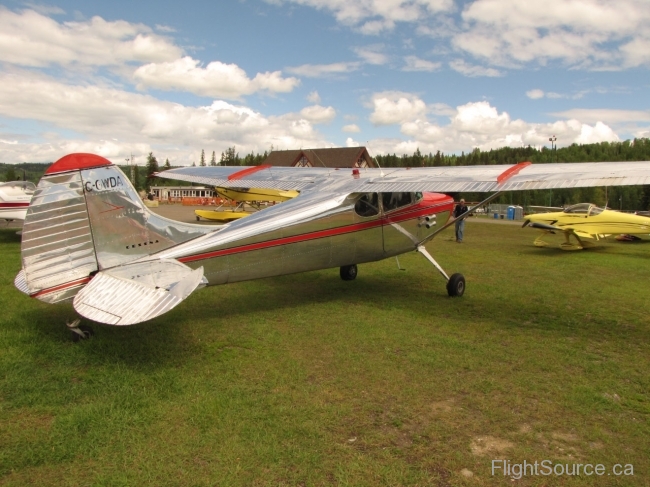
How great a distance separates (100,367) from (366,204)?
4.45 metres

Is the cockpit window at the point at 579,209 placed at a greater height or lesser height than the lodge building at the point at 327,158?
lesser

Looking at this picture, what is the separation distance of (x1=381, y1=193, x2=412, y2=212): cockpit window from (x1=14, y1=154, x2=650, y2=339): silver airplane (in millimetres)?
17

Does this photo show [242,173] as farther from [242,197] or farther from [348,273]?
[242,197]

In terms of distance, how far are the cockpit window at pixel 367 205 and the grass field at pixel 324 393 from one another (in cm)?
141

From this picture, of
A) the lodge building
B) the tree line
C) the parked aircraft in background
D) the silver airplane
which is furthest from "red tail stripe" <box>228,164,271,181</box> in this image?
the lodge building

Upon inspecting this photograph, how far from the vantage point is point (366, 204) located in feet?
24.2

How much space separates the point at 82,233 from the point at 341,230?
3556 millimetres

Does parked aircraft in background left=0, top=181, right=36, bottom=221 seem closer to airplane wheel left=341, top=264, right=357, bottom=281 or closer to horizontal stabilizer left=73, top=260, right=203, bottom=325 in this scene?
airplane wheel left=341, top=264, right=357, bottom=281

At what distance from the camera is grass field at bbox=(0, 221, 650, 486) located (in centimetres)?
298

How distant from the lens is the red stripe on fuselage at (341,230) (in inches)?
221

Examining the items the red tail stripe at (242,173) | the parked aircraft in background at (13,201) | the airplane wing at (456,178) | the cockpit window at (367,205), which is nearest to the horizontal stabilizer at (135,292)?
the cockpit window at (367,205)

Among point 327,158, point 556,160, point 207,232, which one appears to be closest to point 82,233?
point 207,232

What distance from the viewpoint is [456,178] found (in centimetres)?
702

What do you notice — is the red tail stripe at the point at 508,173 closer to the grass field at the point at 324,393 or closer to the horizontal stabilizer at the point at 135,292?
the grass field at the point at 324,393
